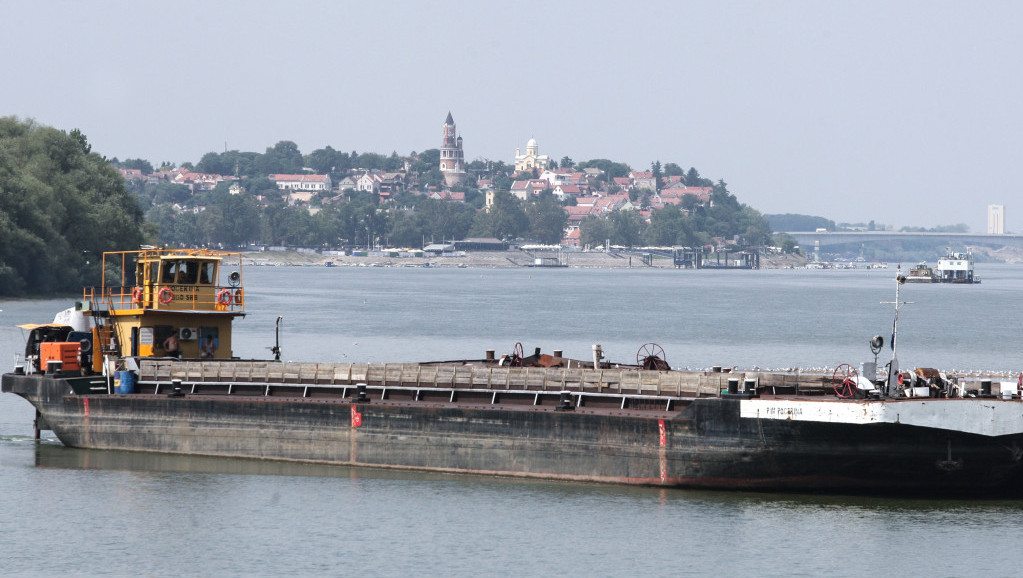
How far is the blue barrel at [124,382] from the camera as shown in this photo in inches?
1599

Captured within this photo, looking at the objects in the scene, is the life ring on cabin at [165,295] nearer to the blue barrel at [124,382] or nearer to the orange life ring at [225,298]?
the orange life ring at [225,298]

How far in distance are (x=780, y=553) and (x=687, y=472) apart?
497 cm

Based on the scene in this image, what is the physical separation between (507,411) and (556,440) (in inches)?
60.4

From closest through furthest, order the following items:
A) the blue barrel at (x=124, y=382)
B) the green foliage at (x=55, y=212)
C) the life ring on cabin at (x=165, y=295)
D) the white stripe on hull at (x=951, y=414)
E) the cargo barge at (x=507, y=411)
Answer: the white stripe on hull at (x=951, y=414)
the cargo barge at (x=507, y=411)
the blue barrel at (x=124, y=382)
the life ring on cabin at (x=165, y=295)
the green foliage at (x=55, y=212)

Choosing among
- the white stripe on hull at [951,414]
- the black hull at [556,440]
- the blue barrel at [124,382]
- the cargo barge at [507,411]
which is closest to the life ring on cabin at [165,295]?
the cargo barge at [507,411]

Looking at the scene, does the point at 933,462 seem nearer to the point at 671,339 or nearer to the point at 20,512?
the point at 20,512

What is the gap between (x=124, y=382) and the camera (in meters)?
40.7

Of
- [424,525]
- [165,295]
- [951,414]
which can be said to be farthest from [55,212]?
[951,414]

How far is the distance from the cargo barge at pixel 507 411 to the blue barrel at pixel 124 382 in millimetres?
43

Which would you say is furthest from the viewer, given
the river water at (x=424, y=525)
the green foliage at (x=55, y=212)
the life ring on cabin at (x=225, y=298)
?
the green foliage at (x=55, y=212)

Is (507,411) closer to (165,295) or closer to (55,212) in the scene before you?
(165,295)

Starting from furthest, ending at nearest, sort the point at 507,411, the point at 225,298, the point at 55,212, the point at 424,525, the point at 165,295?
the point at 55,212
the point at 225,298
the point at 165,295
the point at 507,411
the point at 424,525

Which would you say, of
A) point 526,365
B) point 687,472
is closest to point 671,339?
point 526,365

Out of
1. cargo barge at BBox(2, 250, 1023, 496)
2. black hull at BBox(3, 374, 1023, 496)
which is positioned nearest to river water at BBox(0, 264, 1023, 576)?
black hull at BBox(3, 374, 1023, 496)
